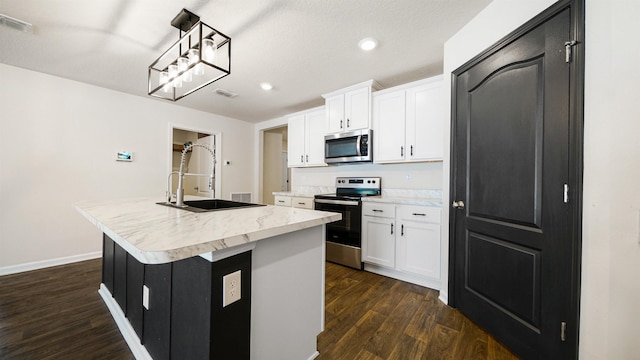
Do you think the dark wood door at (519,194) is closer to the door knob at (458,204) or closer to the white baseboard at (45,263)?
the door knob at (458,204)

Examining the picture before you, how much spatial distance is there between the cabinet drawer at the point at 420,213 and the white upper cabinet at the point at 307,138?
5.06 ft

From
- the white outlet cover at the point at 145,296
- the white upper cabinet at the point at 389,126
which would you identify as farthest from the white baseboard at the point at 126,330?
the white upper cabinet at the point at 389,126

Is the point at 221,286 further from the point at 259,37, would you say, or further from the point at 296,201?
the point at 296,201

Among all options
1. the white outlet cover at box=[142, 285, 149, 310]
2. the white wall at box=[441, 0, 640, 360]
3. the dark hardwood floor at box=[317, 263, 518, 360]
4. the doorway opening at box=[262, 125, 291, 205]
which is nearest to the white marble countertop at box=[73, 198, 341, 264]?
the white outlet cover at box=[142, 285, 149, 310]

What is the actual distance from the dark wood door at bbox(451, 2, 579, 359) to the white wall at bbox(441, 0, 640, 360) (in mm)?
72

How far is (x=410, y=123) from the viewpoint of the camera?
2738 mm

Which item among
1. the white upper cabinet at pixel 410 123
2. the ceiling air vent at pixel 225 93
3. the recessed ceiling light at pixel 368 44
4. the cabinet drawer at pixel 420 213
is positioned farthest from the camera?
the ceiling air vent at pixel 225 93

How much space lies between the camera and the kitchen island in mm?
844

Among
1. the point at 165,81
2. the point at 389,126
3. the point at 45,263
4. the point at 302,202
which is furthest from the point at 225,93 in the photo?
the point at 45,263

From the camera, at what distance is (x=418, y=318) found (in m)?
1.84

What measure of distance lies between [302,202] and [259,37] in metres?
2.17

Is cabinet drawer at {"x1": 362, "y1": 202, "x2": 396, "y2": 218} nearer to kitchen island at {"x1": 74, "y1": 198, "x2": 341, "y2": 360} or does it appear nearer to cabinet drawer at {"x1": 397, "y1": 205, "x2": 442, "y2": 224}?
cabinet drawer at {"x1": 397, "y1": 205, "x2": 442, "y2": 224}

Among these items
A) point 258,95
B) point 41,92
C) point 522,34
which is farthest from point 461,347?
point 41,92

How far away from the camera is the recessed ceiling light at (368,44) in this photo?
6.96 feet
